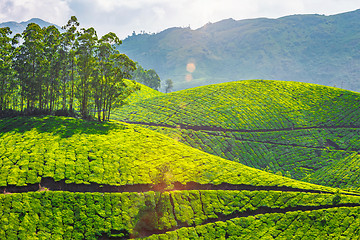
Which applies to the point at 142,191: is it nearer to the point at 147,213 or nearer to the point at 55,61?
the point at 147,213

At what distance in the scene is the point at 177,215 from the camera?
131 ft

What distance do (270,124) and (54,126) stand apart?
214 ft

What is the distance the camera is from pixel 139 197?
135 ft

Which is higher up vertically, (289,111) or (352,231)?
(289,111)

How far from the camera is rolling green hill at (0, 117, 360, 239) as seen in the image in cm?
3619

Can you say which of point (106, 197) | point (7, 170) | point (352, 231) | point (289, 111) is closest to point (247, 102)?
point (289, 111)

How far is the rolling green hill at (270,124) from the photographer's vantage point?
237ft

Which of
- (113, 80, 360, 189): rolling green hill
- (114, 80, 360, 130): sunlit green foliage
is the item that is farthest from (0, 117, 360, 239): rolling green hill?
(114, 80, 360, 130): sunlit green foliage

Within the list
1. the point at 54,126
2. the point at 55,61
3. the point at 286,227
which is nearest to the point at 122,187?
the point at 54,126

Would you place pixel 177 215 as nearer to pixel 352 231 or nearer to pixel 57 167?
pixel 57 167

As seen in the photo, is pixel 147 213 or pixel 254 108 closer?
pixel 147 213

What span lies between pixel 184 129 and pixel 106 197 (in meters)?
44.6

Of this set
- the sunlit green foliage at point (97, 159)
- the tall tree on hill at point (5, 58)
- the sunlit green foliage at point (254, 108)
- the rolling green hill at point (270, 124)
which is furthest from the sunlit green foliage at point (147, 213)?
the sunlit green foliage at point (254, 108)

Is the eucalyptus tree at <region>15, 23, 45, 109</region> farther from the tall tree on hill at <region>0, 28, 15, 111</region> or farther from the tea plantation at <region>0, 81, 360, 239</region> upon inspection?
the tea plantation at <region>0, 81, 360, 239</region>
